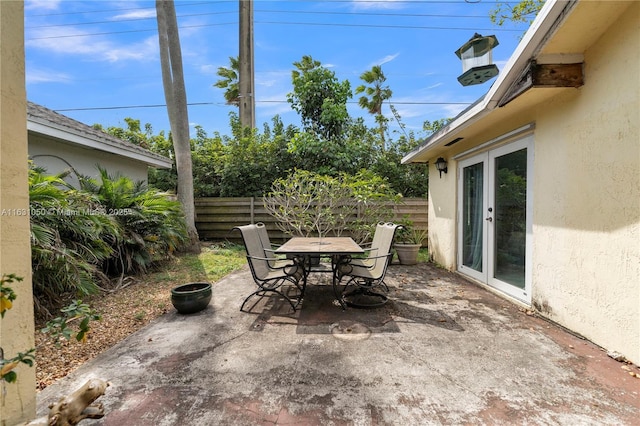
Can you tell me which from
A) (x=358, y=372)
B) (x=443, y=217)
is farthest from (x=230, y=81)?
(x=358, y=372)

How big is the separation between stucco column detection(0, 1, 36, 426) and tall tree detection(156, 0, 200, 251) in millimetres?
6583

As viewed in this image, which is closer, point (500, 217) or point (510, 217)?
point (510, 217)

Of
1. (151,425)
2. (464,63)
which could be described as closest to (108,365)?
(151,425)

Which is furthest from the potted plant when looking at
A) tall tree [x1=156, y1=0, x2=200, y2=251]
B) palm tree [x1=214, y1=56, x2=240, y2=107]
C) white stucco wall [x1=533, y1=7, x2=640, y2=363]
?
palm tree [x1=214, y1=56, x2=240, y2=107]

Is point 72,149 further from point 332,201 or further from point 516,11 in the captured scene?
point 516,11

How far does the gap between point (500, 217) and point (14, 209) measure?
16.6ft

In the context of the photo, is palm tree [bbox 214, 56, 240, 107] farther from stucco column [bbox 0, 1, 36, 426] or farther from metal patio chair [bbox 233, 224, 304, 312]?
stucco column [bbox 0, 1, 36, 426]

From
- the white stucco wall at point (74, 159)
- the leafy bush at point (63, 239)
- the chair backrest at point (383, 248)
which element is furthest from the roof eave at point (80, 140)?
the chair backrest at point (383, 248)

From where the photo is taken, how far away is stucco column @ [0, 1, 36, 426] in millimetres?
1500

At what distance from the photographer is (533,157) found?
3.68 meters

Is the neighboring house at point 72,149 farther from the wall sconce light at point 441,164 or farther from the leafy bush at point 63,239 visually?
the wall sconce light at point 441,164

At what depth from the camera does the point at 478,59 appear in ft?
13.2

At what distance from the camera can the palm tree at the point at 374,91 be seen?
16.2 metres

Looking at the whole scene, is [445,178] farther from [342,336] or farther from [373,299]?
[342,336]
